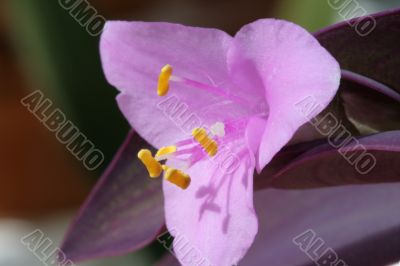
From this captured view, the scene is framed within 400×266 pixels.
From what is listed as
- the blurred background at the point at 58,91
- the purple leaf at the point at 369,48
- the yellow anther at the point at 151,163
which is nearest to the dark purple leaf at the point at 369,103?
the purple leaf at the point at 369,48

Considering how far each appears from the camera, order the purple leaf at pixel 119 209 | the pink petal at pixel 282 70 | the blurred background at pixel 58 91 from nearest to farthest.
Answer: the pink petal at pixel 282 70 → the purple leaf at pixel 119 209 → the blurred background at pixel 58 91

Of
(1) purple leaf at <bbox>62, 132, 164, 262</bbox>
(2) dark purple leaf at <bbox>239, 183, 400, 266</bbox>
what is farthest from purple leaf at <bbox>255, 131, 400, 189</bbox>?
(1) purple leaf at <bbox>62, 132, 164, 262</bbox>

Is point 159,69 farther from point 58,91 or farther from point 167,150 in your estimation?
point 58,91

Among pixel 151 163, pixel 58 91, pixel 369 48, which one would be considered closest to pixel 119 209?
pixel 151 163

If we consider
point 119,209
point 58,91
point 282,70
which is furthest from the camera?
point 58,91

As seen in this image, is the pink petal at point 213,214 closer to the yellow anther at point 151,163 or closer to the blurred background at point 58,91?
the yellow anther at point 151,163

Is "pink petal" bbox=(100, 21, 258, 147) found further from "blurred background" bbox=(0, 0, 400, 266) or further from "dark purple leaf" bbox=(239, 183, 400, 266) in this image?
"blurred background" bbox=(0, 0, 400, 266)
